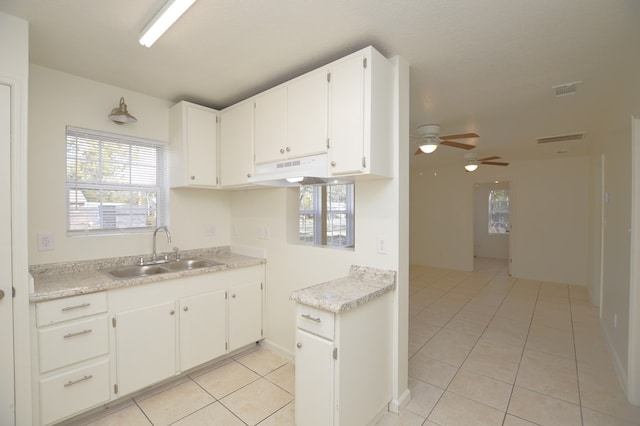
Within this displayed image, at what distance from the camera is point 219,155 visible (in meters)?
2.97

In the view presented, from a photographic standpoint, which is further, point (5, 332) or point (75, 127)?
point (75, 127)

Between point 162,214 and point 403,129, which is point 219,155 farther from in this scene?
point 403,129

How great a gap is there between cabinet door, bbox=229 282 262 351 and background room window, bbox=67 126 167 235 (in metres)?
1.14

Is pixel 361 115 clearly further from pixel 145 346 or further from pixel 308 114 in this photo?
pixel 145 346

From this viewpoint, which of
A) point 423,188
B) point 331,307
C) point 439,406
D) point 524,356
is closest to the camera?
point 331,307

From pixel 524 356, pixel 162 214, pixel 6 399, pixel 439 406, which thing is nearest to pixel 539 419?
pixel 439 406

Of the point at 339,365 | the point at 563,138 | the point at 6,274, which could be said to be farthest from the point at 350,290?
the point at 563,138

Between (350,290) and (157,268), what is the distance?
76.6 inches

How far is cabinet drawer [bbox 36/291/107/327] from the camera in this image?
1766mm

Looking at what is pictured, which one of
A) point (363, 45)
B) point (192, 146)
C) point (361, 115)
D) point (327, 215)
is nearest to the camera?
point (361, 115)

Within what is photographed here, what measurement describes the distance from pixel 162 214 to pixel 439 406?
9.99 feet

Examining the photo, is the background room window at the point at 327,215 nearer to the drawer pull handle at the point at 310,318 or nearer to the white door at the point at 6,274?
the drawer pull handle at the point at 310,318

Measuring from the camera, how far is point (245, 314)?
9.28ft

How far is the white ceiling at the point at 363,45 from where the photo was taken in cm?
160
